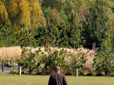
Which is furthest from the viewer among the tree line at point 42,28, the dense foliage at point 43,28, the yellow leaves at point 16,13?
the yellow leaves at point 16,13

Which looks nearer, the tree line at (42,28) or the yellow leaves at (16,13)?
the tree line at (42,28)

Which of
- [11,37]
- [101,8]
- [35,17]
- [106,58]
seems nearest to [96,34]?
[101,8]

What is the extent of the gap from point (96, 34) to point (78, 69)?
918 inches

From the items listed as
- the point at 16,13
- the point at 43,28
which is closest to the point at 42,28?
the point at 43,28

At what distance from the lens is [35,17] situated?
1748 inches

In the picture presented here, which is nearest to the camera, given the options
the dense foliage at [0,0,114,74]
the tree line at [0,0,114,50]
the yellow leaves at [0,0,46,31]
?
the dense foliage at [0,0,114,74]

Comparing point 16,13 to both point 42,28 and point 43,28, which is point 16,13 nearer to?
point 42,28

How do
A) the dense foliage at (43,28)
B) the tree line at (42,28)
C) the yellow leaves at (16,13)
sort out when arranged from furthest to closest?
the yellow leaves at (16,13), the tree line at (42,28), the dense foliage at (43,28)

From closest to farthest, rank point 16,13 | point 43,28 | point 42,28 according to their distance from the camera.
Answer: point 16,13, point 43,28, point 42,28

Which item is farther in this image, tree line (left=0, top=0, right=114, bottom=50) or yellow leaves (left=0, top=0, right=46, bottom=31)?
yellow leaves (left=0, top=0, right=46, bottom=31)

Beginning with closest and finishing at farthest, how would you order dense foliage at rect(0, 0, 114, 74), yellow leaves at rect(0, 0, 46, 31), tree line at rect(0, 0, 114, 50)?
dense foliage at rect(0, 0, 114, 74) < tree line at rect(0, 0, 114, 50) < yellow leaves at rect(0, 0, 46, 31)

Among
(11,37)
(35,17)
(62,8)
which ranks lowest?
(11,37)

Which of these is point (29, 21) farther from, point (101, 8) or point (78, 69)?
point (78, 69)

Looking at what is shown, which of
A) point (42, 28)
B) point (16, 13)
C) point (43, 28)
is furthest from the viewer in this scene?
point (42, 28)
